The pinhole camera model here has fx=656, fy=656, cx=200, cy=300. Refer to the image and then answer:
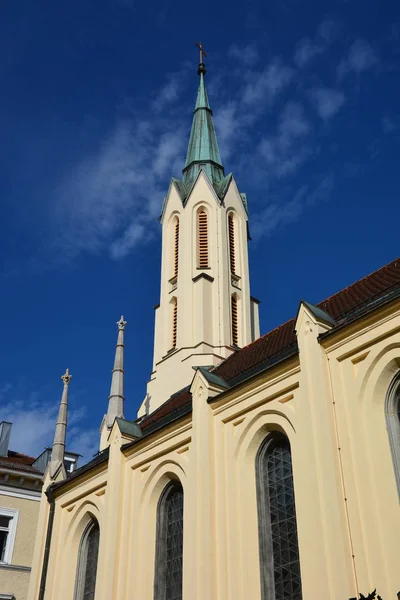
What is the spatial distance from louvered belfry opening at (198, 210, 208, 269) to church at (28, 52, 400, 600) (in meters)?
9.62

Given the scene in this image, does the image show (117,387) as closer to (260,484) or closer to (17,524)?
(17,524)

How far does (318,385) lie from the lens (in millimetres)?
14195

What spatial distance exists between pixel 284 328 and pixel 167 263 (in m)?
12.2

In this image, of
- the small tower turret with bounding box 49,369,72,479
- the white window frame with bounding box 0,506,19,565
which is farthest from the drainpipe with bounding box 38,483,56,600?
the white window frame with bounding box 0,506,19,565

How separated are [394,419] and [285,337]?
8.56 metres

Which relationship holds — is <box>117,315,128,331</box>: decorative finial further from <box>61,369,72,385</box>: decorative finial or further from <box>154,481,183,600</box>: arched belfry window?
<box>154,481,183,600</box>: arched belfry window

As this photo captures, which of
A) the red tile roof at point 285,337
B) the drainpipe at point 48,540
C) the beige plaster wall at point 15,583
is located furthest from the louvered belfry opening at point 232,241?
the beige plaster wall at point 15,583

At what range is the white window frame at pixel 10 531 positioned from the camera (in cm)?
2380

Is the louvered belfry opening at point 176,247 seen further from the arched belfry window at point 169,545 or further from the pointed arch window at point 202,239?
the arched belfry window at point 169,545

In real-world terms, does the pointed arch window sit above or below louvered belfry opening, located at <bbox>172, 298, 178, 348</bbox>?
above

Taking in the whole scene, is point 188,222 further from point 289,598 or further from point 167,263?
point 289,598

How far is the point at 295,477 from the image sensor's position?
14172 millimetres

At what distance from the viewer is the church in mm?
12562

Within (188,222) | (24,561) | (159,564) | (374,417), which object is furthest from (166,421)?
(188,222)
